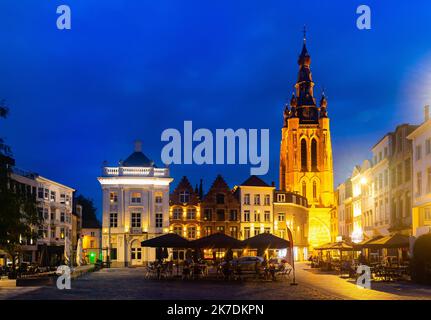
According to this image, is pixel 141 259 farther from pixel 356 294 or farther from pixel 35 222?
pixel 356 294

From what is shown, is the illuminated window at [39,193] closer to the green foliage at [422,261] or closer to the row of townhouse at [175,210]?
the row of townhouse at [175,210]

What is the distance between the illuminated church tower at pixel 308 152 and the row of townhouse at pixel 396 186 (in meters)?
52.8

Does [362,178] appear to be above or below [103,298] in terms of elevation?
above

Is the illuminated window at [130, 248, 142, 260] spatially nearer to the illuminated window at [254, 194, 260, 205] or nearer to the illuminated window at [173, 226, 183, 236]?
the illuminated window at [173, 226, 183, 236]

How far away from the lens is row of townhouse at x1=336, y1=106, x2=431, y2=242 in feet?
145

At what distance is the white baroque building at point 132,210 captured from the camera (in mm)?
75688

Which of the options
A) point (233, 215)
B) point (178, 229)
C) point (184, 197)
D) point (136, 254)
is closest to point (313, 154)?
point (233, 215)

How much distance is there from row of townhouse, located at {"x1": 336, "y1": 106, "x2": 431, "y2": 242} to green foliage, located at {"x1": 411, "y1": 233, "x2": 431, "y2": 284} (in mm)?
5608

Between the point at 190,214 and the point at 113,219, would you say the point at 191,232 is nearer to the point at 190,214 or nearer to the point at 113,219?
the point at 190,214

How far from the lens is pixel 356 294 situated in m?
26.7

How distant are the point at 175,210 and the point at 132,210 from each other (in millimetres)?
8415

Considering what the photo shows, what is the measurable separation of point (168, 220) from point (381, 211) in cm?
2855

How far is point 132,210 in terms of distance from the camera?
7681 cm
